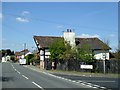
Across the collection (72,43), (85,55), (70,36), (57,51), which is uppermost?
(70,36)

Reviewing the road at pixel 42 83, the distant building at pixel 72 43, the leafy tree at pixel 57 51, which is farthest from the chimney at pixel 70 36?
the road at pixel 42 83

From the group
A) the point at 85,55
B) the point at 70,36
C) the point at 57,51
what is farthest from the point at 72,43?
the point at 85,55

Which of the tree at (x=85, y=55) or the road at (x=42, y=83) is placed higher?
the tree at (x=85, y=55)

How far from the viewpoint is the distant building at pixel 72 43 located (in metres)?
70.1

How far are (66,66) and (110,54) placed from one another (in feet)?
74.4

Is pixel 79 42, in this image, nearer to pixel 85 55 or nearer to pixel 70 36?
pixel 70 36

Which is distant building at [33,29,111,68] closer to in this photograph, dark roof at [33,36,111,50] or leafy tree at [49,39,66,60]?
dark roof at [33,36,111,50]

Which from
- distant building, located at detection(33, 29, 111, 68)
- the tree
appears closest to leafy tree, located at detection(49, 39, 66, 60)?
the tree

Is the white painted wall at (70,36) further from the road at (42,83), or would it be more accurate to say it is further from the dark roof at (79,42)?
the road at (42,83)

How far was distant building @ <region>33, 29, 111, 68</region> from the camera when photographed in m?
70.1

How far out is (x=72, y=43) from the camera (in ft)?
232

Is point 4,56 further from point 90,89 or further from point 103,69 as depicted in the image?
point 90,89

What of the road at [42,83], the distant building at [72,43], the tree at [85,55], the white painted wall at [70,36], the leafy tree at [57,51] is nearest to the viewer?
the road at [42,83]

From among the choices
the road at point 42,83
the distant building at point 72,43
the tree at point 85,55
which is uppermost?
the distant building at point 72,43
